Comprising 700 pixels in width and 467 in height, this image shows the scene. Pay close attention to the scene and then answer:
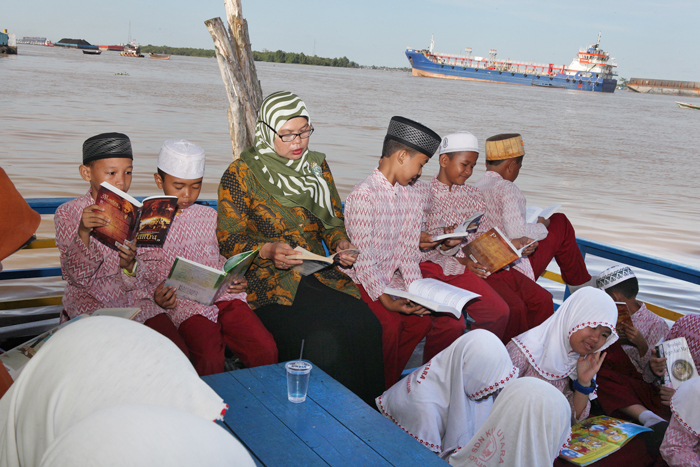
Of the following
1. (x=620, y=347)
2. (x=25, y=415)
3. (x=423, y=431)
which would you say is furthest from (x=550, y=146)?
(x=25, y=415)

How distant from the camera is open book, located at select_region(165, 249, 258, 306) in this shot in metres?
2.30

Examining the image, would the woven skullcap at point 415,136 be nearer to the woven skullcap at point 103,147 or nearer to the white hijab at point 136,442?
the woven skullcap at point 103,147

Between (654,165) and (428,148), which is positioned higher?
(428,148)

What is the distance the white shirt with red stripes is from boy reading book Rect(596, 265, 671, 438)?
3.68ft

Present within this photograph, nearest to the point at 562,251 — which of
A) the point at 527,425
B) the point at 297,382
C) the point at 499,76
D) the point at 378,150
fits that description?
the point at 527,425

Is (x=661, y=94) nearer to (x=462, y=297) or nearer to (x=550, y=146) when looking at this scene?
(x=550, y=146)

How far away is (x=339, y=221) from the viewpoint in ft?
10.2

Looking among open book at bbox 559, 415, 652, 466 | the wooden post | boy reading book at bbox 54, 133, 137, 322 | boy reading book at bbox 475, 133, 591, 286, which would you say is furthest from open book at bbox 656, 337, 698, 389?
the wooden post

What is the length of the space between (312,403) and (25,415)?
94 cm

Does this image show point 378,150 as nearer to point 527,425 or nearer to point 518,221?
point 518,221

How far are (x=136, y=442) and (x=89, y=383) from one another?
12.7 inches

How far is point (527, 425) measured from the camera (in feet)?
6.21

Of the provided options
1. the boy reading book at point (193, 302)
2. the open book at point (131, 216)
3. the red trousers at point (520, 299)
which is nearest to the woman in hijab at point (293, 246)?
the boy reading book at point (193, 302)

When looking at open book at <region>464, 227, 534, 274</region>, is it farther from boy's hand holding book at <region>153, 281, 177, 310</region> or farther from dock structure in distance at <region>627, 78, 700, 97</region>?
dock structure in distance at <region>627, 78, 700, 97</region>
